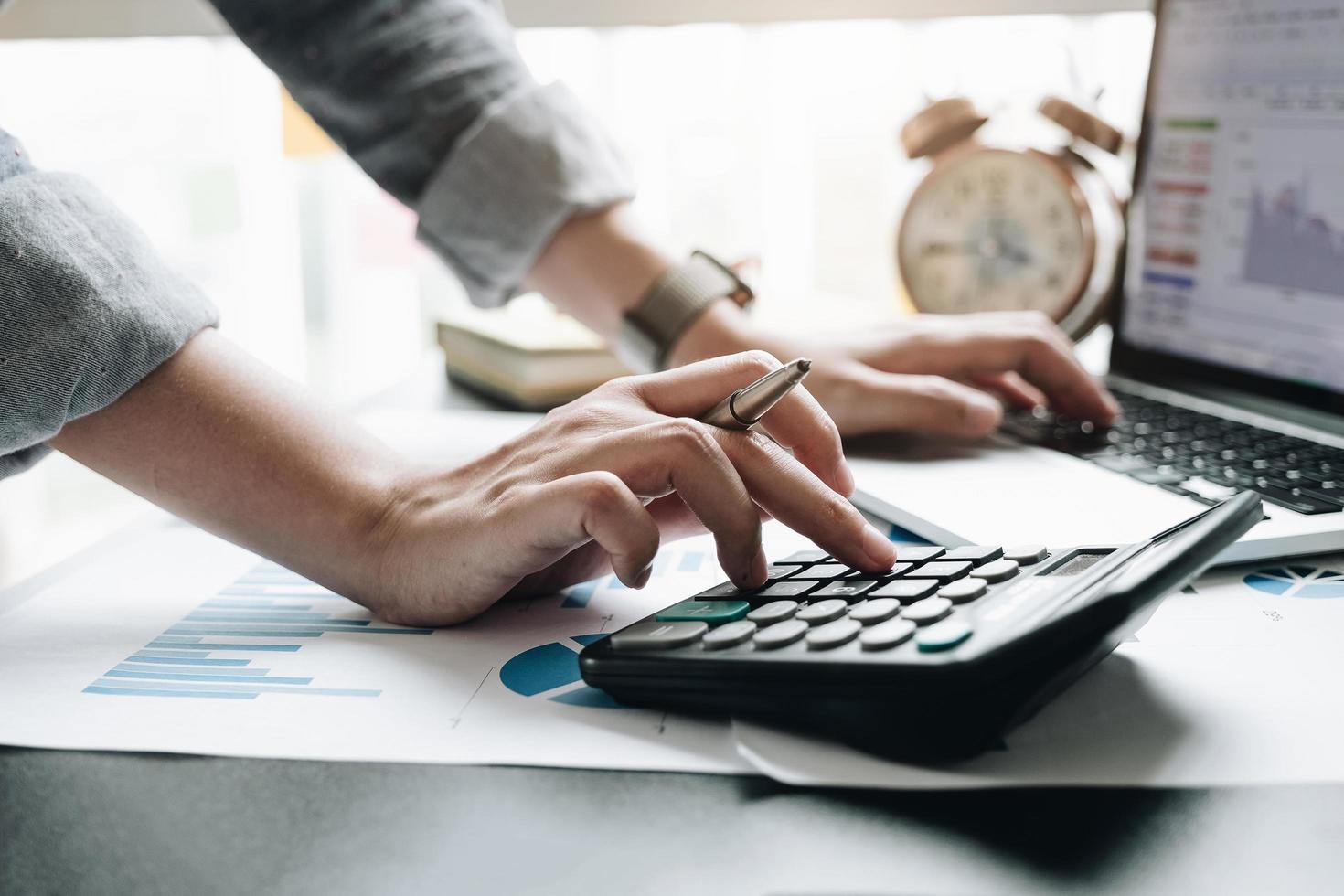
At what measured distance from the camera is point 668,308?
862 millimetres

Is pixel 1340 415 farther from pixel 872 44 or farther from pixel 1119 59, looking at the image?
pixel 872 44

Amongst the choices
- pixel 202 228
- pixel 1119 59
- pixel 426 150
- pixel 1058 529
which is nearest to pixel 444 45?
pixel 426 150

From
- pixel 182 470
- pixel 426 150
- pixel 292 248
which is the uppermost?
pixel 426 150

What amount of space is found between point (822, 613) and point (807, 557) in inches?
4.2

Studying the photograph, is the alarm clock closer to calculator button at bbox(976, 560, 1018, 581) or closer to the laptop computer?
the laptop computer

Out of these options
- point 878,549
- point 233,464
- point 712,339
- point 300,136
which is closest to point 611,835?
point 878,549

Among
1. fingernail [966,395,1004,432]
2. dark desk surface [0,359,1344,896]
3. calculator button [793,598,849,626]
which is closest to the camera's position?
dark desk surface [0,359,1344,896]

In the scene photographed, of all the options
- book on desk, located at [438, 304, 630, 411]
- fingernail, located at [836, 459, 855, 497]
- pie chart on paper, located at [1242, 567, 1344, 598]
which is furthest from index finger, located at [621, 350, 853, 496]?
book on desk, located at [438, 304, 630, 411]

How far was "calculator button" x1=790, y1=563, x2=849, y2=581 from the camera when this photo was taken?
49 centimetres

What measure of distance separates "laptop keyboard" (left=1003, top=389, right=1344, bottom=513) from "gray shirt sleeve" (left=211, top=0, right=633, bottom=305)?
0.39 metres

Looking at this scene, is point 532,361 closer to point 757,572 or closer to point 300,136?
point 757,572

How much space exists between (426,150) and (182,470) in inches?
15.8

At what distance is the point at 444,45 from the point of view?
0.87 metres

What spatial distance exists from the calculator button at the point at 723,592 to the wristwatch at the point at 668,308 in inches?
15.0
